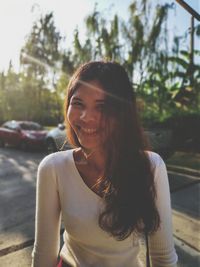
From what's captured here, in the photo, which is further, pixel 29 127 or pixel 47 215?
pixel 29 127

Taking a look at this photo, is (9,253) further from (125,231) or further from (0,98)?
(0,98)

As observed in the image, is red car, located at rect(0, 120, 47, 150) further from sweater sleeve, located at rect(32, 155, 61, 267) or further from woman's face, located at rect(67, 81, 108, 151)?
woman's face, located at rect(67, 81, 108, 151)

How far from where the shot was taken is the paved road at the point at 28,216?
327cm

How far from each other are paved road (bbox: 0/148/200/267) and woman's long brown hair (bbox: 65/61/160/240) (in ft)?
6.91

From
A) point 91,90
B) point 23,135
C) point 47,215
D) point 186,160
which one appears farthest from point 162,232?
point 23,135

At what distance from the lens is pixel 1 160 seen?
10234 mm

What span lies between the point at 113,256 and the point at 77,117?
74cm

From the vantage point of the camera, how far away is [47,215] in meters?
1.41

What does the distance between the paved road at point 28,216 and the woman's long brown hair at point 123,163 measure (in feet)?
6.91

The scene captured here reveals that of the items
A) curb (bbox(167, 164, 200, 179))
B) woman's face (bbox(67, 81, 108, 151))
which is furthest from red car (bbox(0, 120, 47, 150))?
woman's face (bbox(67, 81, 108, 151))

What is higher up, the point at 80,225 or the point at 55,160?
the point at 55,160

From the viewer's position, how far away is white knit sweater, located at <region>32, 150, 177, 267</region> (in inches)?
52.1

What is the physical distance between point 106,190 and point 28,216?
3.54m

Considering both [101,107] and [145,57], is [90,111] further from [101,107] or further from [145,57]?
[145,57]
